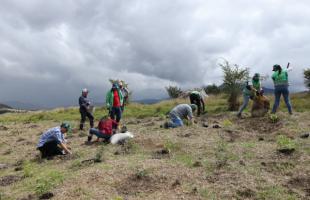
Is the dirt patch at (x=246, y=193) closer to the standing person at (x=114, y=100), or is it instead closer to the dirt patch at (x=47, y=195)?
the dirt patch at (x=47, y=195)

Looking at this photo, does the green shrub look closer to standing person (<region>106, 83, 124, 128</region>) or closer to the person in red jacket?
the person in red jacket

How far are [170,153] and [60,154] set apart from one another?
3904mm

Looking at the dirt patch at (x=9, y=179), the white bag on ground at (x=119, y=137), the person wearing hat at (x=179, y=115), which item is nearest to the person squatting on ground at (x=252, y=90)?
the person wearing hat at (x=179, y=115)

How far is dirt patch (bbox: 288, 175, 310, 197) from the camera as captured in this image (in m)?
9.99

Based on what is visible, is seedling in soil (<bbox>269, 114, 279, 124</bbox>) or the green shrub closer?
the green shrub

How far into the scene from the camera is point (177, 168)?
11484 mm

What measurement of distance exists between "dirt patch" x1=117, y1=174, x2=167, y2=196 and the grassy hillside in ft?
A: 0.08

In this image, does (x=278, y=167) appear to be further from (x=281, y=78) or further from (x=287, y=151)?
(x=281, y=78)

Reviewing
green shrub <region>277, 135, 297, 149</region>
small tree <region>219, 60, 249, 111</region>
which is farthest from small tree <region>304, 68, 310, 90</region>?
green shrub <region>277, 135, 297, 149</region>

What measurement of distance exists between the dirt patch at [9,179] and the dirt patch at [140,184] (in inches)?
129

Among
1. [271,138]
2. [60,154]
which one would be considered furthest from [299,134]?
[60,154]

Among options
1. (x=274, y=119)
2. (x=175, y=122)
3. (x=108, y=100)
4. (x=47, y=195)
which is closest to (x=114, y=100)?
(x=108, y=100)

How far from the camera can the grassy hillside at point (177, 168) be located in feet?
32.5

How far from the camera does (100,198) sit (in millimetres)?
9508
